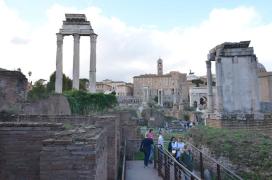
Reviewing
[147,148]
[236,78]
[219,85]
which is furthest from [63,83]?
[147,148]

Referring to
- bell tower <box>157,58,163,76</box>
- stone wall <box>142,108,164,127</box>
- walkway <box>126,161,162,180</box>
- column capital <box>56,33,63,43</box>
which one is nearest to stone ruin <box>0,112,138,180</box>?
walkway <box>126,161,162,180</box>

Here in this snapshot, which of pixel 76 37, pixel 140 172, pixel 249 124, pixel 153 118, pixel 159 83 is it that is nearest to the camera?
pixel 140 172

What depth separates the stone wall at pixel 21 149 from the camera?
5.54 metres

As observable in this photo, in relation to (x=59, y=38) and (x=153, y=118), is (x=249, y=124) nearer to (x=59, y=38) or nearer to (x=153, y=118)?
(x=59, y=38)

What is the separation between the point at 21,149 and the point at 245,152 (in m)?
6.02

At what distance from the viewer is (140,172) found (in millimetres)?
11398

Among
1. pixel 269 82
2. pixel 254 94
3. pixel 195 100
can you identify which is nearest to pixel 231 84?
pixel 254 94

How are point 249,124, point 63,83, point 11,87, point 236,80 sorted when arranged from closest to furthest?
point 249,124 → point 236,80 → point 11,87 → point 63,83

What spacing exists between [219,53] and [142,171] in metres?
6.34

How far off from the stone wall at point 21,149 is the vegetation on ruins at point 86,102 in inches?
657

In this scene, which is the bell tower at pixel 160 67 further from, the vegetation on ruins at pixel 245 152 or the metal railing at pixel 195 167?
the vegetation on ruins at pixel 245 152

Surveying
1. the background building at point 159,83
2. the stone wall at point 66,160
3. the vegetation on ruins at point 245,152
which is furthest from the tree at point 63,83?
the background building at point 159,83

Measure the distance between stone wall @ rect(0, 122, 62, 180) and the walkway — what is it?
4.98 m

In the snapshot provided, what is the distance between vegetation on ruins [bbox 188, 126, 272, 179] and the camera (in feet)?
29.2
